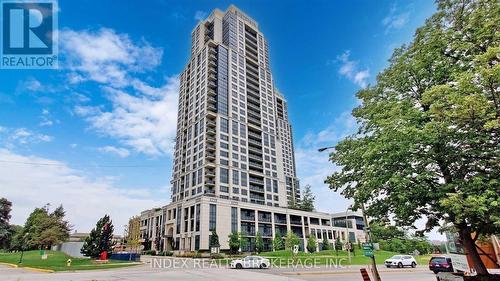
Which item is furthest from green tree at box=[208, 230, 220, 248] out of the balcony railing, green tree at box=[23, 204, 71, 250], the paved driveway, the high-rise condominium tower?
the paved driveway

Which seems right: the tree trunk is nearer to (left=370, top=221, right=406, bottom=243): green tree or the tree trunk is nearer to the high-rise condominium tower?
(left=370, top=221, right=406, bottom=243): green tree

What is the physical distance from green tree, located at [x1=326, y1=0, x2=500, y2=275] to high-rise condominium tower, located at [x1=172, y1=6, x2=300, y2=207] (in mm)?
62522

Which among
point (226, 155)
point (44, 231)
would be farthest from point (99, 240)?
point (226, 155)

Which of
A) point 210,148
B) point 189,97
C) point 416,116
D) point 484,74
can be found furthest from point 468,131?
point 189,97

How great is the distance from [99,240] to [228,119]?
51.5 metres

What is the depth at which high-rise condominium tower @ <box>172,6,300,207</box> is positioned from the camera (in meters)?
78.9

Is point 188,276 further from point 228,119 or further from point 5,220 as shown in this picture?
point 5,220

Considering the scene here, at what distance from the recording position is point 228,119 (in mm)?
84312

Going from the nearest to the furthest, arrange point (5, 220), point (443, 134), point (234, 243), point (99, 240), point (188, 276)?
point (443, 134) → point (188, 276) → point (99, 240) → point (234, 243) → point (5, 220)

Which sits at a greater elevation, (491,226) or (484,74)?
(484,74)

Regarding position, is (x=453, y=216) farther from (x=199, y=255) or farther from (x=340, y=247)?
(x=340, y=247)

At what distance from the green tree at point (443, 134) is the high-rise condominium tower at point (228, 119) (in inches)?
2461

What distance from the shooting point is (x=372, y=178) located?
1266 cm

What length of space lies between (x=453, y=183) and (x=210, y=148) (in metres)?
69.9
